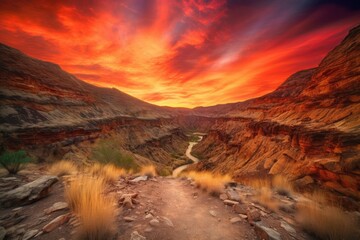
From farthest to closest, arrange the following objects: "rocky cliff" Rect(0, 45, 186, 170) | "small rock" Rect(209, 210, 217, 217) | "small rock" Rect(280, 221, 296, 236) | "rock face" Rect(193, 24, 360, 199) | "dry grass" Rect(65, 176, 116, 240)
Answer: "rocky cliff" Rect(0, 45, 186, 170) < "rock face" Rect(193, 24, 360, 199) < "small rock" Rect(209, 210, 217, 217) < "small rock" Rect(280, 221, 296, 236) < "dry grass" Rect(65, 176, 116, 240)

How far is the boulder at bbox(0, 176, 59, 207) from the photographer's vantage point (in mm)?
3195

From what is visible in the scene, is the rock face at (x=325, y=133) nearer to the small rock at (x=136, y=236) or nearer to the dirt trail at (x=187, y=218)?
the dirt trail at (x=187, y=218)

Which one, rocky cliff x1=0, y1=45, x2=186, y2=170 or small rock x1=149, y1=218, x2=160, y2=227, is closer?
small rock x1=149, y1=218, x2=160, y2=227

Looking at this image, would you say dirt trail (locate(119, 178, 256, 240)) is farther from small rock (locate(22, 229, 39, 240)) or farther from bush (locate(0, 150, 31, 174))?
bush (locate(0, 150, 31, 174))

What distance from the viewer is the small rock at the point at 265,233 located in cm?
272

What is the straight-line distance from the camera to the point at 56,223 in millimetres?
2520

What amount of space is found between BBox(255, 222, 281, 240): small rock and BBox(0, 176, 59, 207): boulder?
541cm

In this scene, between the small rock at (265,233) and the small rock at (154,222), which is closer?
the small rock at (265,233)

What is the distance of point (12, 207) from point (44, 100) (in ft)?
73.8

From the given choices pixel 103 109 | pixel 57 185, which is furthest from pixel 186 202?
pixel 103 109

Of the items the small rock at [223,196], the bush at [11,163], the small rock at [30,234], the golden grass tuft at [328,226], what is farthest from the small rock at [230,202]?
the bush at [11,163]

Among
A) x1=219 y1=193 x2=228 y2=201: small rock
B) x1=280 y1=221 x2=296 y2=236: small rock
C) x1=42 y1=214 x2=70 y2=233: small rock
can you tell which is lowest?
x1=219 y1=193 x2=228 y2=201: small rock

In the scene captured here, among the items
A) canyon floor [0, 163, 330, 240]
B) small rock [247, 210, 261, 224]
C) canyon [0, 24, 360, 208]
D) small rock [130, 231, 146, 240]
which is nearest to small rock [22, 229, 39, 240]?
canyon floor [0, 163, 330, 240]

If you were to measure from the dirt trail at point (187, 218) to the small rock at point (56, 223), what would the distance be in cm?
114
